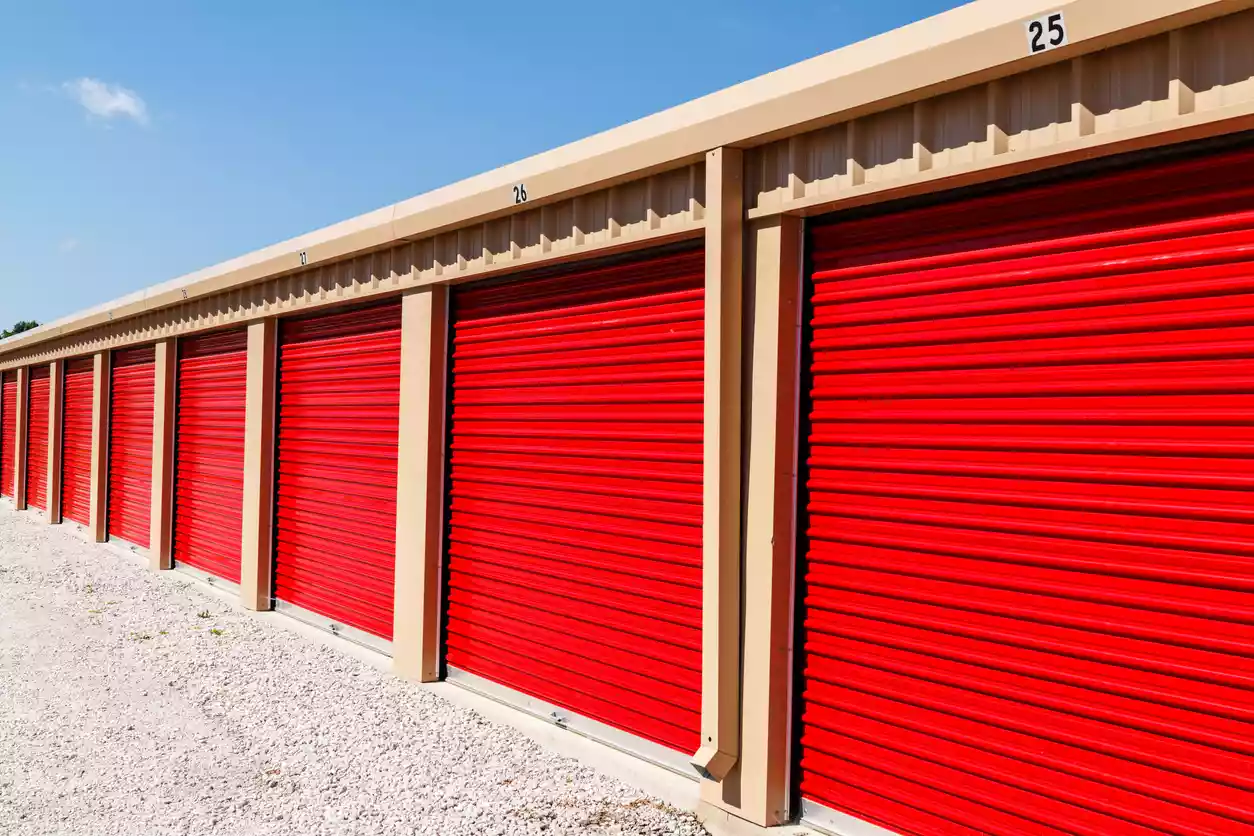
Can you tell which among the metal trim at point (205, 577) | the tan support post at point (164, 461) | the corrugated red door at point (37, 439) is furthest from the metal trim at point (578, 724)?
the corrugated red door at point (37, 439)

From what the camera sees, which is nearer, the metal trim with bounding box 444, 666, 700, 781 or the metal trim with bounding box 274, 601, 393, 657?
the metal trim with bounding box 444, 666, 700, 781

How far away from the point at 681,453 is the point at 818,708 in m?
1.74

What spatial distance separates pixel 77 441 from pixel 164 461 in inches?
258

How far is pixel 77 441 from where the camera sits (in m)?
18.3

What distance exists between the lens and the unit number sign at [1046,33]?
146 inches

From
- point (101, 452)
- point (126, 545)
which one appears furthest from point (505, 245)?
point (101, 452)

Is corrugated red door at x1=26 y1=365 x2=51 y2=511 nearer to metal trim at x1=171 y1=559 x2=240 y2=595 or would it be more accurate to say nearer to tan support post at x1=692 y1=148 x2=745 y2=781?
metal trim at x1=171 y1=559 x2=240 y2=595

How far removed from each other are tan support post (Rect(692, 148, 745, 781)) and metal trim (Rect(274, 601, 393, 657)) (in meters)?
4.38

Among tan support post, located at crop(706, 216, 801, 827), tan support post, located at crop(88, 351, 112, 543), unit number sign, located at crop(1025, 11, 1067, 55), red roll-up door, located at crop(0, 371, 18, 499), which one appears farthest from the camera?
red roll-up door, located at crop(0, 371, 18, 499)

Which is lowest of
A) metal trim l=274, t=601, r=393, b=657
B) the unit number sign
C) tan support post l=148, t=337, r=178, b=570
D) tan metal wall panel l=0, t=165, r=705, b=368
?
metal trim l=274, t=601, r=393, b=657

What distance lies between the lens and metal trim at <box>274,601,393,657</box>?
8.41m

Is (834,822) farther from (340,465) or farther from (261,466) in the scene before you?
(261,466)

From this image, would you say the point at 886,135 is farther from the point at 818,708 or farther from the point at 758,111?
the point at 818,708

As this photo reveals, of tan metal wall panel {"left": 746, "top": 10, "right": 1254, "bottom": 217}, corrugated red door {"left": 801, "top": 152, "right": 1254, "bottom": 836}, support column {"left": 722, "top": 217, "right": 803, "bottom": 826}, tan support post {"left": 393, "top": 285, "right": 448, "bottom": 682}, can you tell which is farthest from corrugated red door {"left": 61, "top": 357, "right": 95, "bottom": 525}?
corrugated red door {"left": 801, "top": 152, "right": 1254, "bottom": 836}
